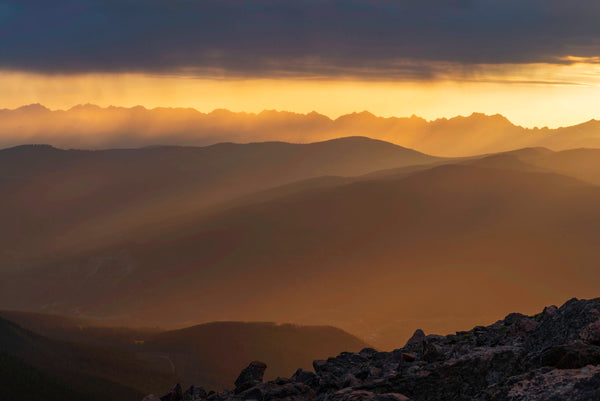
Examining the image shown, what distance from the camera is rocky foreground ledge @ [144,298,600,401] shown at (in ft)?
50.8

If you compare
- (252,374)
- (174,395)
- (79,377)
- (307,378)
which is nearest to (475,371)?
(307,378)

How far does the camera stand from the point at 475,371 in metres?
18.5

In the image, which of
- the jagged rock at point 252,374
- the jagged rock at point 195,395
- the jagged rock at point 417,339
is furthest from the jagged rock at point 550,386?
the jagged rock at point 252,374

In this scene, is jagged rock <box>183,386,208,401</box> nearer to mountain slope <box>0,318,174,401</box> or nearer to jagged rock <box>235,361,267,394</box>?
jagged rock <box>235,361,267,394</box>

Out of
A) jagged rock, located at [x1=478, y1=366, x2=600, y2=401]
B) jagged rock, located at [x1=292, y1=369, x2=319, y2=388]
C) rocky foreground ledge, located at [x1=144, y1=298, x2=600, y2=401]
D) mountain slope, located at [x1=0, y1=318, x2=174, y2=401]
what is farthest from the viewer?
mountain slope, located at [x1=0, y1=318, x2=174, y2=401]

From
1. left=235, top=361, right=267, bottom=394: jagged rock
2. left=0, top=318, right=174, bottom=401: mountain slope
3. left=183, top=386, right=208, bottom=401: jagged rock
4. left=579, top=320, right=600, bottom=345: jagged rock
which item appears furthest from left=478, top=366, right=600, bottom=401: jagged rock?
left=0, top=318, right=174, bottom=401: mountain slope

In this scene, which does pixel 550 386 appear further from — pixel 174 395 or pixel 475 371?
pixel 174 395

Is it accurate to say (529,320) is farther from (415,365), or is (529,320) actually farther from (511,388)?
(511,388)

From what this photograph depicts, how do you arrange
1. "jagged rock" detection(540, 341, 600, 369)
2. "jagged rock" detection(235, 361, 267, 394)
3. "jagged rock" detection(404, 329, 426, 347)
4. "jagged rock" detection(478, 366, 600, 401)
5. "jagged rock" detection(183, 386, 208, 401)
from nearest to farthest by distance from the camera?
"jagged rock" detection(478, 366, 600, 401), "jagged rock" detection(540, 341, 600, 369), "jagged rock" detection(183, 386, 208, 401), "jagged rock" detection(235, 361, 267, 394), "jagged rock" detection(404, 329, 426, 347)

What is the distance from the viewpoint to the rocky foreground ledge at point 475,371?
50.8 feet

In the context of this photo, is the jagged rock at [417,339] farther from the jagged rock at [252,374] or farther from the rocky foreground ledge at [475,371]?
the jagged rock at [252,374]

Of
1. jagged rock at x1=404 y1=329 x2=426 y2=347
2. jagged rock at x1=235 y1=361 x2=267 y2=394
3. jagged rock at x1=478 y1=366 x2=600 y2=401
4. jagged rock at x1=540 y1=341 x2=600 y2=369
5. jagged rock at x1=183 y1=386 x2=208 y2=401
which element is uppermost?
jagged rock at x1=540 y1=341 x2=600 y2=369

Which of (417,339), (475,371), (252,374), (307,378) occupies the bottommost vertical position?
(252,374)

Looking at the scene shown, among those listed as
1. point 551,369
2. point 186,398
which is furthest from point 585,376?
point 186,398
